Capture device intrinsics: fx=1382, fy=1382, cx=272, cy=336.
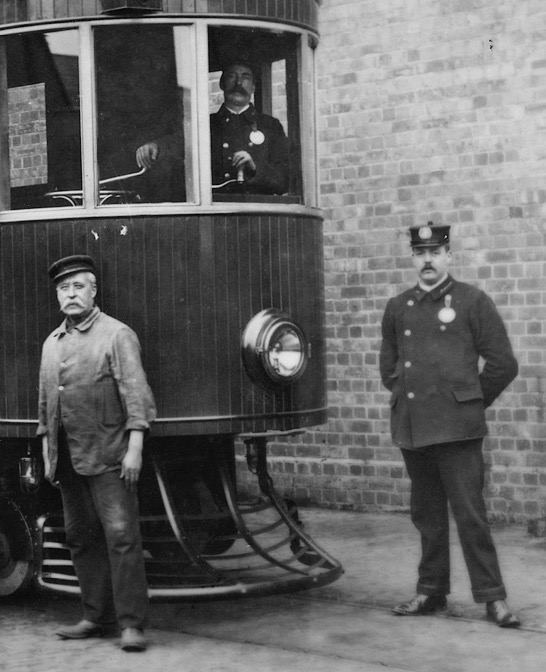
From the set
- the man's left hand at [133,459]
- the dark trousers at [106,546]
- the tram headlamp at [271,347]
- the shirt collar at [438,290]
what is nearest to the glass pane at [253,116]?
the tram headlamp at [271,347]

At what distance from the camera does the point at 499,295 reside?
907 centimetres

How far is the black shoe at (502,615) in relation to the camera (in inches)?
248

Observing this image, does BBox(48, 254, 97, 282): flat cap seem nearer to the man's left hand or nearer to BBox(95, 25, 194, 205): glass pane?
BBox(95, 25, 194, 205): glass pane

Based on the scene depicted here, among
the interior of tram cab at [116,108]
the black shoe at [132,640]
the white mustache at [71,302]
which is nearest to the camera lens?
the black shoe at [132,640]

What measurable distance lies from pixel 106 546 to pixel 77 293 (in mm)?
1173

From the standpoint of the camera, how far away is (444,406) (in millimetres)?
6414

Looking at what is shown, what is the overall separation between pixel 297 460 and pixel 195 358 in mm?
3842

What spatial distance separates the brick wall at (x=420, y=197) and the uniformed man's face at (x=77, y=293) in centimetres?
360

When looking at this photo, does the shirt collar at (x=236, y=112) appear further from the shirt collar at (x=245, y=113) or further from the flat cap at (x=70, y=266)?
the flat cap at (x=70, y=266)

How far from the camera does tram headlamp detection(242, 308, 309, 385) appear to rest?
653 cm

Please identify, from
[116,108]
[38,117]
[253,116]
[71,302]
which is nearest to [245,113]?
[253,116]

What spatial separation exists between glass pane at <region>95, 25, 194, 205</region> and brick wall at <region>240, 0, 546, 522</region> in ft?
10.1

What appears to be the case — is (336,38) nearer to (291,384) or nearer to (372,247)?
(372,247)

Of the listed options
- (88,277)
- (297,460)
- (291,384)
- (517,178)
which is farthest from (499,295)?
(88,277)
